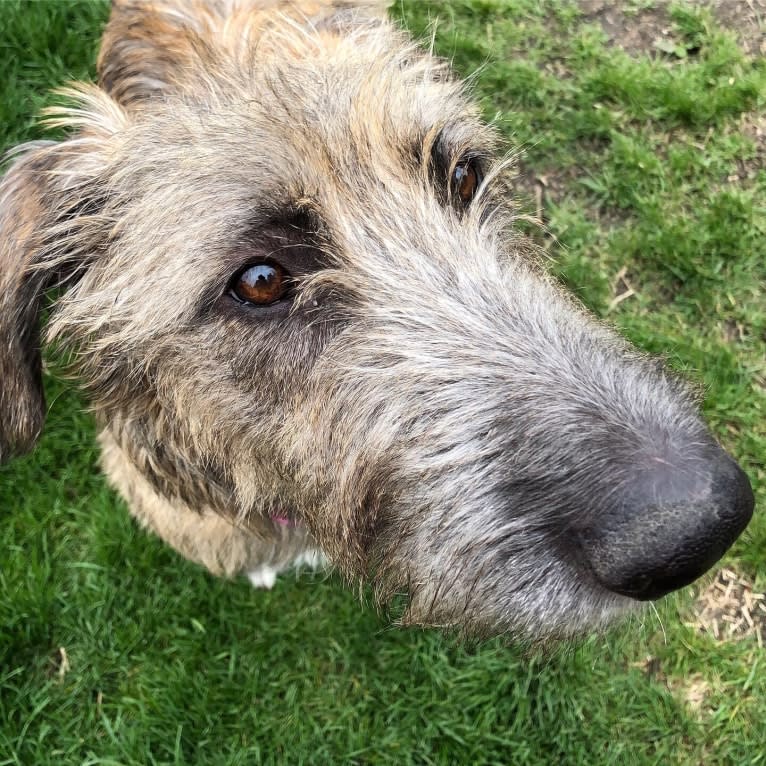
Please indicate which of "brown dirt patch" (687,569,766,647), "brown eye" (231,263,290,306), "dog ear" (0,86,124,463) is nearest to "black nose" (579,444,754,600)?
"brown eye" (231,263,290,306)

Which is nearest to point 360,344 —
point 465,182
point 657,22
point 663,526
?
point 465,182

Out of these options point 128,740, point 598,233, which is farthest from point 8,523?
point 598,233

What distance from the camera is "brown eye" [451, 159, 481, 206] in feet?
9.59

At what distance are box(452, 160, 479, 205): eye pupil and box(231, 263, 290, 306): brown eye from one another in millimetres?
783

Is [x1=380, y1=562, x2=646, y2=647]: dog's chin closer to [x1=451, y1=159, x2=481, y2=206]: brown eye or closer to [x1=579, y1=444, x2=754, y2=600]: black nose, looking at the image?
[x1=579, y1=444, x2=754, y2=600]: black nose

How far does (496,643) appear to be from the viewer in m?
4.06

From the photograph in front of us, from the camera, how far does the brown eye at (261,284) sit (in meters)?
2.57

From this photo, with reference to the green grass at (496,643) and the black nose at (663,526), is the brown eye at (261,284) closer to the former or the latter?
the black nose at (663,526)

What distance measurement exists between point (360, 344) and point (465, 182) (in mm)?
910

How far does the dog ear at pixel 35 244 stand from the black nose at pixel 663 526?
6.86 ft

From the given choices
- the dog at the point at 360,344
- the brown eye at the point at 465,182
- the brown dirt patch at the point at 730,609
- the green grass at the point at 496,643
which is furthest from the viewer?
the brown dirt patch at the point at 730,609

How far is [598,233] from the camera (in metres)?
5.36

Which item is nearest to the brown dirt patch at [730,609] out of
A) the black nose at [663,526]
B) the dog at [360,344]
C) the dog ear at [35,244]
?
the dog at [360,344]

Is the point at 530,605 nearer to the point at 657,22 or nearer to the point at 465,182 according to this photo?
the point at 465,182
